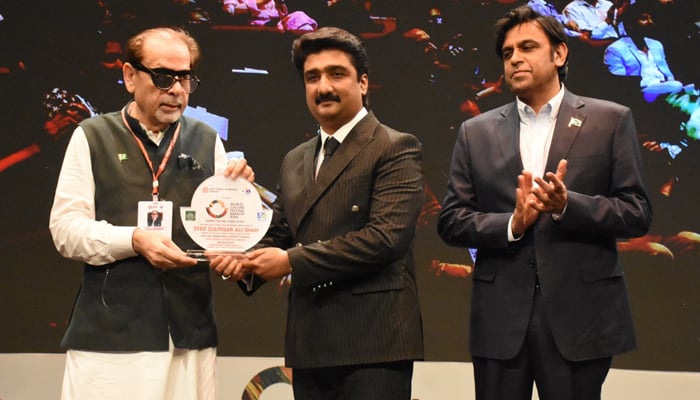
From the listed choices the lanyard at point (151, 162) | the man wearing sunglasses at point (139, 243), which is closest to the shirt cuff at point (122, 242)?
the man wearing sunglasses at point (139, 243)

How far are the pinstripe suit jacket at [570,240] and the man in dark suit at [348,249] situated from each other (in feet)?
1.02

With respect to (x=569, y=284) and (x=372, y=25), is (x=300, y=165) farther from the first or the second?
(x=372, y=25)

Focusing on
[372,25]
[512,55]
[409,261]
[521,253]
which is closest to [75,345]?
[409,261]

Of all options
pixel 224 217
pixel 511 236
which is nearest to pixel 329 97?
pixel 224 217

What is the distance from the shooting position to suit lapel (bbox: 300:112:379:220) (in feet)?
8.73

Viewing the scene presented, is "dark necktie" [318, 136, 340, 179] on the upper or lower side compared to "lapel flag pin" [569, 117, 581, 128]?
lower

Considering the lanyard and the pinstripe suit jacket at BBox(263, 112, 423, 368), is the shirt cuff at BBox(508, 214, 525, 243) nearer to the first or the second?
the pinstripe suit jacket at BBox(263, 112, 423, 368)

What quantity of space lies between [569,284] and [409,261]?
21.8 inches

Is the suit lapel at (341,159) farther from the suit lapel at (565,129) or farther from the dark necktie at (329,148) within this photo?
the suit lapel at (565,129)

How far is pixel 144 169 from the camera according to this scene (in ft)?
8.82

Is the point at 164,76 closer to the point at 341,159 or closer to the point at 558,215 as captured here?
the point at 341,159

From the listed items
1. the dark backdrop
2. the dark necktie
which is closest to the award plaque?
the dark necktie

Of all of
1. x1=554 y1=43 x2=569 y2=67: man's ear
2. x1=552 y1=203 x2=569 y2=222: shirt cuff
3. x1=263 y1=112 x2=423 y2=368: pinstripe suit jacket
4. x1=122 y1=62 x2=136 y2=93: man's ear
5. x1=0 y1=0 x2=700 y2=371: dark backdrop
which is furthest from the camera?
x1=0 y1=0 x2=700 y2=371: dark backdrop

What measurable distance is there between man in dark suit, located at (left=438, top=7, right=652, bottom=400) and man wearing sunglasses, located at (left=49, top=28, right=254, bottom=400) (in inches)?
35.5
